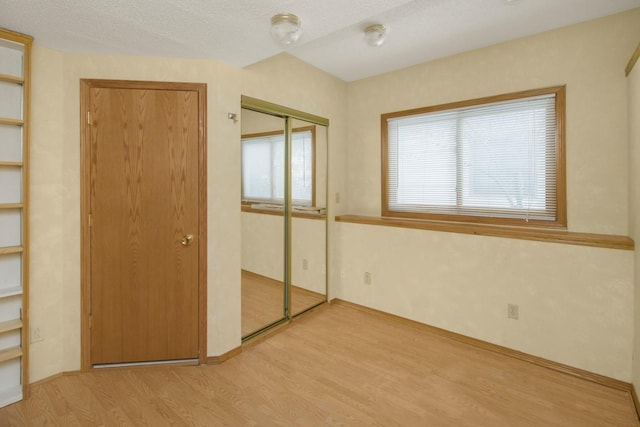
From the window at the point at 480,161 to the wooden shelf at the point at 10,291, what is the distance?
322 cm

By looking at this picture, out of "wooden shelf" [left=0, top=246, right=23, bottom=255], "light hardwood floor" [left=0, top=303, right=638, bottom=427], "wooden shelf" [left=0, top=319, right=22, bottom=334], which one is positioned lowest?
"light hardwood floor" [left=0, top=303, right=638, bottom=427]

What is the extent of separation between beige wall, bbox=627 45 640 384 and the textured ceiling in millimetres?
662

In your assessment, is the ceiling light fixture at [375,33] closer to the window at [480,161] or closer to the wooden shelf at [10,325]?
the window at [480,161]

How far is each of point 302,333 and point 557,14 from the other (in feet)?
11.0

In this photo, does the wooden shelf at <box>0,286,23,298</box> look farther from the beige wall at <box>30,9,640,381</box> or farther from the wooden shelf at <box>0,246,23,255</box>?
the wooden shelf at <box>0,246,23,255</box>

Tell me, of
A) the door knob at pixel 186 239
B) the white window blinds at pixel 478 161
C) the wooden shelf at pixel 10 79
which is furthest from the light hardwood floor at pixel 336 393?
the wooden shelf at pixel 10 79

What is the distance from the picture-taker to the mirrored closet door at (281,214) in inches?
117

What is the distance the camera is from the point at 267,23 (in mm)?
2010

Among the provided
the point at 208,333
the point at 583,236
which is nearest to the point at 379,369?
the point at 208,333

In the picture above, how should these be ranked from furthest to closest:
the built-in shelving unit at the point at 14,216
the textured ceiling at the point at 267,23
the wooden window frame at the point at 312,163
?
the wooden window frame at the point at 312,163, the built-in shelving unit at the point at 14,216, the textured ceiling at the point at 267,23

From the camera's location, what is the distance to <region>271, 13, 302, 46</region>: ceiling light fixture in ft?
6.26

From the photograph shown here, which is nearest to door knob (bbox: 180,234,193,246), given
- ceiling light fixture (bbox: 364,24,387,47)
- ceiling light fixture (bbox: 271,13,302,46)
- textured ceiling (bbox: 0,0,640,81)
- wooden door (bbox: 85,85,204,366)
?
wooden door (bbox: 85,85,204,366)

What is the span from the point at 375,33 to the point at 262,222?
1.88 metres

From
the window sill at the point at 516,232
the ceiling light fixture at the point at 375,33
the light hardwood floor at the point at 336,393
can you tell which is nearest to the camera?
the light hardwood floor at the point at 336,393
